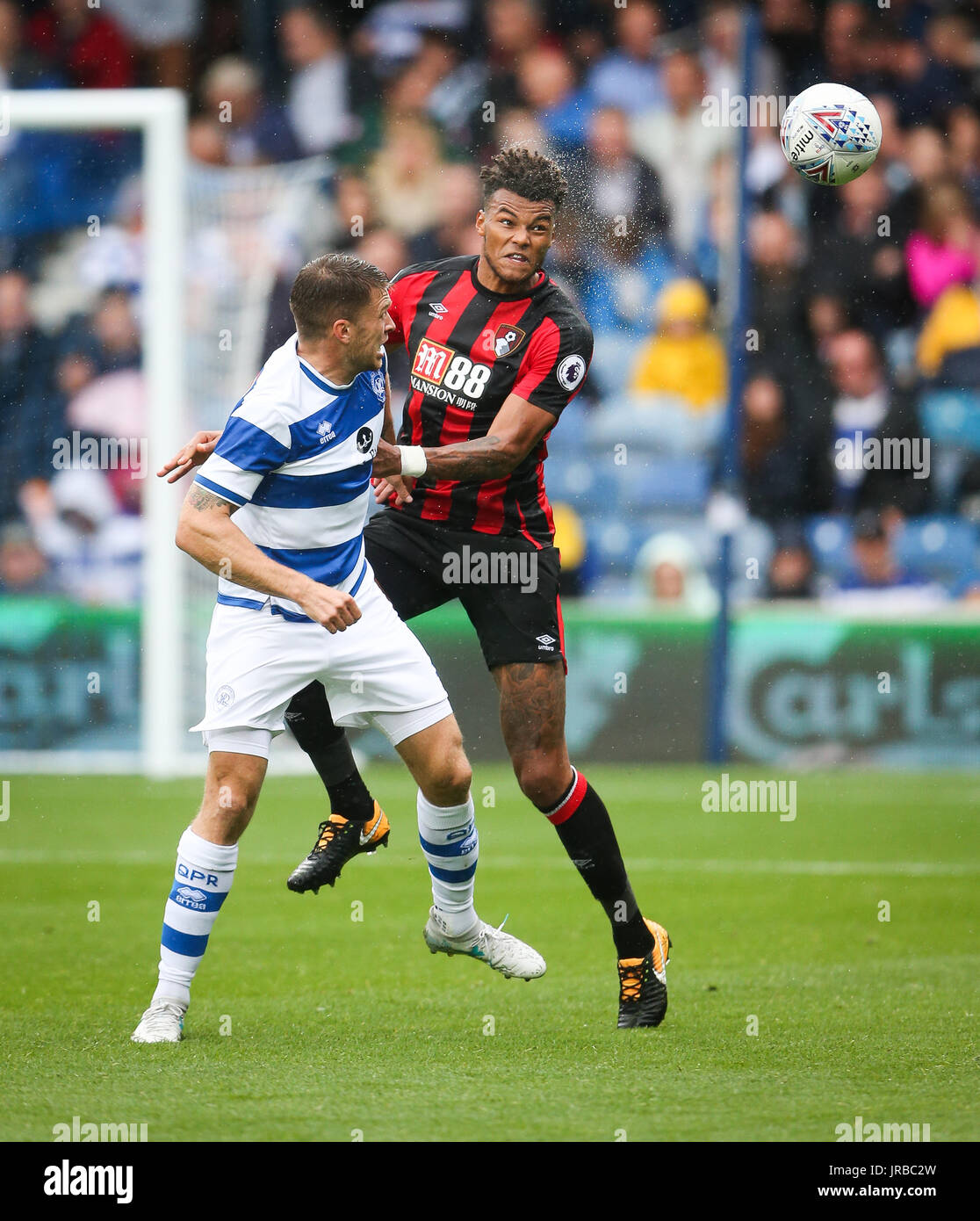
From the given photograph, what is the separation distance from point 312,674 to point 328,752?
852 millimetres

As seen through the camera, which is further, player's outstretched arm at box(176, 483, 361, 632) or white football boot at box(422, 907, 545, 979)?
white football boot at box(422, 907, 545, 979)

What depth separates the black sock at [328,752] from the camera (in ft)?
19.5

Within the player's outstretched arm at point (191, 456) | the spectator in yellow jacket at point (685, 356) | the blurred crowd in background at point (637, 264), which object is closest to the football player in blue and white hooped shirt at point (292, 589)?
the player's outstretched arm at point (191, 456)

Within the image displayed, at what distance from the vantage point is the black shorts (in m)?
5.64

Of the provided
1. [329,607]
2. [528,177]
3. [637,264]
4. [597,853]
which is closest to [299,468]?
[329,607]

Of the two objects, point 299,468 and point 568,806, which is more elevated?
point 299,468

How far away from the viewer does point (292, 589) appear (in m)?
4.74

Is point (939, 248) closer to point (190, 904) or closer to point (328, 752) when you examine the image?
point (328, 752)

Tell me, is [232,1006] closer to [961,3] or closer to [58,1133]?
[58,1133]

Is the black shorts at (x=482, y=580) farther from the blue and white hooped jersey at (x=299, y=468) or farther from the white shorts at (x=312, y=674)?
the blue and white hooped jersey at (x=299, y=468)

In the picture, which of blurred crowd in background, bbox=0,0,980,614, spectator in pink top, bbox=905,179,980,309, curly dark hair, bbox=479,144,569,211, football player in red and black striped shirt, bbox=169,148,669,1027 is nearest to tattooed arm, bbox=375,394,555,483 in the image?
football player in red and black striped shirt, bbox=169,148,669,1027

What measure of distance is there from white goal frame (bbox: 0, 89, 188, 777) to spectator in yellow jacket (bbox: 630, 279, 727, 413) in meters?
3.65

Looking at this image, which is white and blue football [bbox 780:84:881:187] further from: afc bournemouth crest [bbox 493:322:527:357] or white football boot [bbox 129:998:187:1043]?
white football boot [bbox 129:998:187:1043]

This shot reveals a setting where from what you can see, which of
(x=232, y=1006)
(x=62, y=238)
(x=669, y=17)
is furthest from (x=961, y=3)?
(x=232, y=1006)
